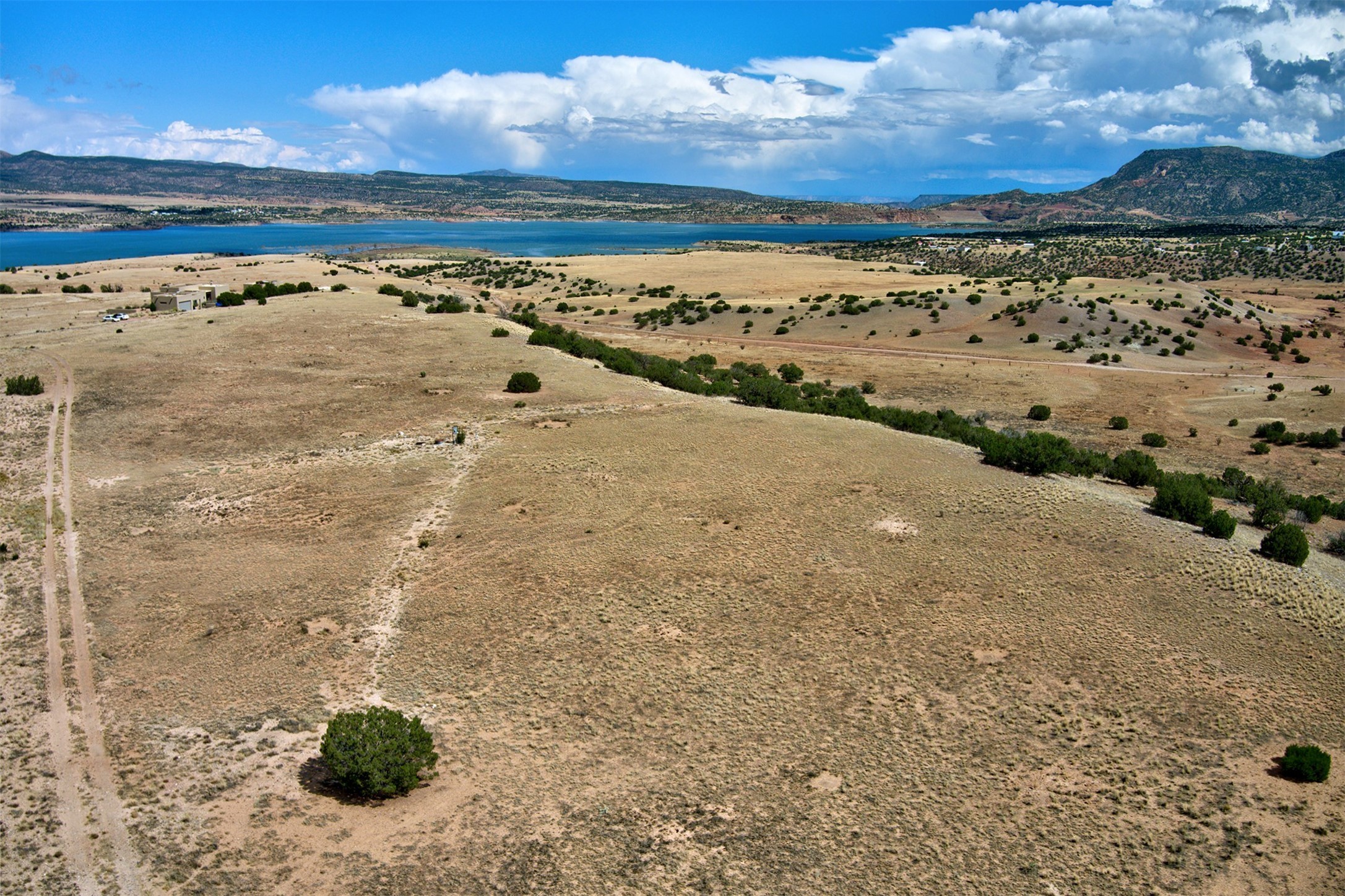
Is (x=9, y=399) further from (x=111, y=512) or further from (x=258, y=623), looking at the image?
(x=258, y=623)

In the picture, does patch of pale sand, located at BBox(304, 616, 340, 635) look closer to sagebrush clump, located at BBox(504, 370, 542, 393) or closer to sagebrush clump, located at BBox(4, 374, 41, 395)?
sagebrush clump, located at BBox(504, 370, 542, 393)

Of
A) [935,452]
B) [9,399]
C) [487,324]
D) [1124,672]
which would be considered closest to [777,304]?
[487,324]

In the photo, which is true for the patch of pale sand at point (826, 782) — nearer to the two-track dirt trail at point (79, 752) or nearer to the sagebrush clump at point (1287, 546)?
the two-track dirt trail at point (79, 752)

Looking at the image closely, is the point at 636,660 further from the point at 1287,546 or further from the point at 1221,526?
the point at 1287,546

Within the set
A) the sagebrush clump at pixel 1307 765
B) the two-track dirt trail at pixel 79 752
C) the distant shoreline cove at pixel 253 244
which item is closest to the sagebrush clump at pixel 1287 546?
the sagebrush clump at pixel 1307 765

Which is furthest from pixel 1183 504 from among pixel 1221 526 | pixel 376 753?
pixel 376 753
